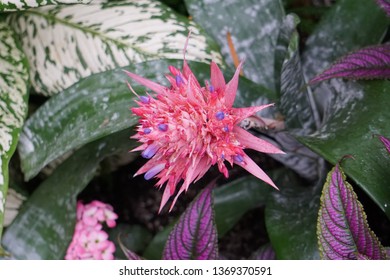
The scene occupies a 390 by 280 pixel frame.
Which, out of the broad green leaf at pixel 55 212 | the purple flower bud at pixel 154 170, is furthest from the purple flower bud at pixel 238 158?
the broad green leaf at pixel 55 212

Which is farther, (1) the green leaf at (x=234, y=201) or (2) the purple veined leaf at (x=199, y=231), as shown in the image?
(1) the green leaf at (x=234, y=201)

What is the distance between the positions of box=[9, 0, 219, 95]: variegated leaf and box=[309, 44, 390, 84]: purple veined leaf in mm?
274

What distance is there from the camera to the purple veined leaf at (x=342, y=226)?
0.78m

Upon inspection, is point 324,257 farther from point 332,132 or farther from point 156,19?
point 156,19

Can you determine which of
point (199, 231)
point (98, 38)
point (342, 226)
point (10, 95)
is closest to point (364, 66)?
point (342, 226)

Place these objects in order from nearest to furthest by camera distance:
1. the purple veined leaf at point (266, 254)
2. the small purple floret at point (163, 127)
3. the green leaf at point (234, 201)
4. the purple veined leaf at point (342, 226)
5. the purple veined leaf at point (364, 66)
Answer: the small purple floret at point (163, 127)
the purple veined leaf at point (342, 226)
the purple veined leaf at point (364, 66)
the purple veined leaf at point (266, 254)
the green leaf at point (234, 201)

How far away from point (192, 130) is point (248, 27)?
50 centimetres

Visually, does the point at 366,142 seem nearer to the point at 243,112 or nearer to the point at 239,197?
the point at 243,112

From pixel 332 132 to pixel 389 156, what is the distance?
103mm

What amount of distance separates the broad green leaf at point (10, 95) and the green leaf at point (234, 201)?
361 mm

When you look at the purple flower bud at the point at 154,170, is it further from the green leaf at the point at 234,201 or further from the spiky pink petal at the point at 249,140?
the green leaf at the point at 234,201

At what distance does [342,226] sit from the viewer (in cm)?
79

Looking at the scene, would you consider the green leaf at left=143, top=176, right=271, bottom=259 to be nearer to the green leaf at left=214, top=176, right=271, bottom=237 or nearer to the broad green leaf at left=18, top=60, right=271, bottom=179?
the green leaf at left=214, top=176, right=271, bottom=237
